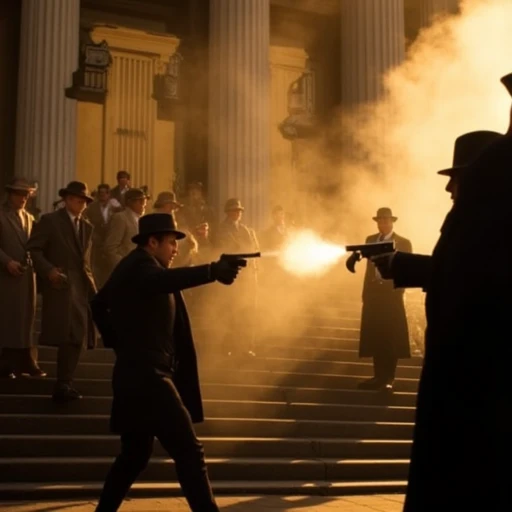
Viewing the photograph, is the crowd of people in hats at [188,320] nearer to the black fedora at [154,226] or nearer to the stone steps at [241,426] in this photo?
the black fedora at [154,226]

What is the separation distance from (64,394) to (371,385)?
11.9 feet

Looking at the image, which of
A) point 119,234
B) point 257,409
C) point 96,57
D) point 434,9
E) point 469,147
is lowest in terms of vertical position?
point 257,409

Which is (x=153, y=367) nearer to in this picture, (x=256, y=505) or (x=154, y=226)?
(x=154, y=226)

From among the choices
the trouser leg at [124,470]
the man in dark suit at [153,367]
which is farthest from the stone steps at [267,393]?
the trouser leg at [124,470]

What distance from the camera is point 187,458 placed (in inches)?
215

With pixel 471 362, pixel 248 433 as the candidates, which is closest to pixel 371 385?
pixel 248 433

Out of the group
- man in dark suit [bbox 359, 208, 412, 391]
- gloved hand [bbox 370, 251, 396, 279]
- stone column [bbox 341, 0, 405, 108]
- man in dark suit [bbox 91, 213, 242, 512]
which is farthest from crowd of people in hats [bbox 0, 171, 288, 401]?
stone column [bbox 341, 0, 405, 108]

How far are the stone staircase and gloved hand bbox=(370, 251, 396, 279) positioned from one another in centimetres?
412

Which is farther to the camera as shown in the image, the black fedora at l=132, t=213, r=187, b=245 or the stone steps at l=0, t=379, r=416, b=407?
the stone steps at l=0, t=379, r=416, b=407

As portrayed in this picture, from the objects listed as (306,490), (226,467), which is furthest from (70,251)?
(306,490)

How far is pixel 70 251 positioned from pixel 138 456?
12.6 ft

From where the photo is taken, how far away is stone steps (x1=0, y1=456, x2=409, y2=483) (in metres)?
8.12

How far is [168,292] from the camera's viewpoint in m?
5.77

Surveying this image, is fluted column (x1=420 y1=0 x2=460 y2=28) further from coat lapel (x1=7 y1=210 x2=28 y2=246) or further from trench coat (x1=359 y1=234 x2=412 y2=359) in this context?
coat lapel (x1=7 y1=210 x2=28 y2=246)
